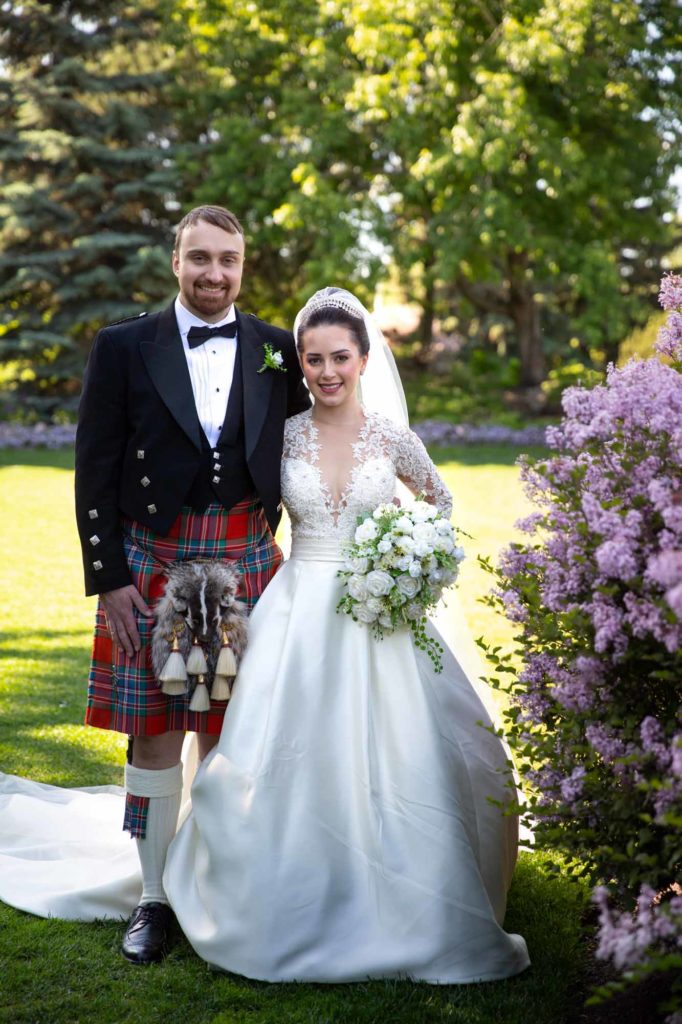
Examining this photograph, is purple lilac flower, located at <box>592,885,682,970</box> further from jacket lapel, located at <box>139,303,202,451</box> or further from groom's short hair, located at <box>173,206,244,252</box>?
groom's short hair, located at <box>173,206,244,252</box>

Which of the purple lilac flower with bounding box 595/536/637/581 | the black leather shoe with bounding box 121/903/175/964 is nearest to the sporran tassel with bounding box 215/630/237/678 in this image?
the black leather shoe with bounding box 121/903/175/964

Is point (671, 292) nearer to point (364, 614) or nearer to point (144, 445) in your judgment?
point (364, 614)

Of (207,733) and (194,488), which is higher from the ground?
(194,488)

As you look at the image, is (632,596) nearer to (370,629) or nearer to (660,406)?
(660,406)

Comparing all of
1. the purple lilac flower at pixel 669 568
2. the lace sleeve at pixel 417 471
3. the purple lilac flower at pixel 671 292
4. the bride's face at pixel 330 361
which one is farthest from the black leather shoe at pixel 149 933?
the purple lilac flower at pixel 671 292

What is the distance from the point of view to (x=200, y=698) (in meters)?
3.07

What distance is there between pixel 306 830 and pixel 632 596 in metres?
1.29

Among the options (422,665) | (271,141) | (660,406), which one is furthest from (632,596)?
(271,141)

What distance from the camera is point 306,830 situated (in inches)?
115

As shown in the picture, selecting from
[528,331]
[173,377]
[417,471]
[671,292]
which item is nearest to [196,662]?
[173,377]

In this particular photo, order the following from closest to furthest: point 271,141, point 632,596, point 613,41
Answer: point 632,596 < point 613,41 < point 271,141

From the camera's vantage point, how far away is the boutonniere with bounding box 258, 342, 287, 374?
333 cm

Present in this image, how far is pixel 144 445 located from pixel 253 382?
41 cm

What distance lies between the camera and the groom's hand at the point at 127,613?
3174 mm
